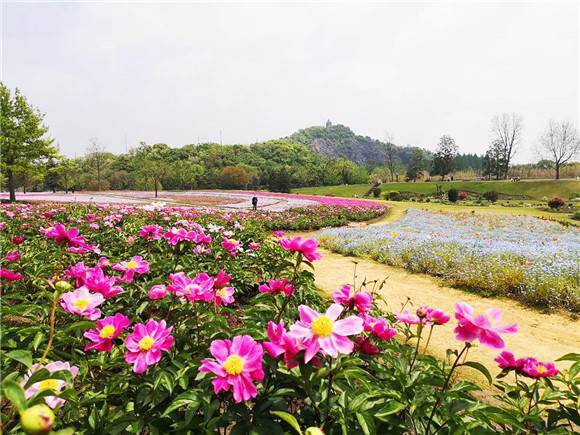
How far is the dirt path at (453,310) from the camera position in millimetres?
3934

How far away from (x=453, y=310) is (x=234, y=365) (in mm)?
5107

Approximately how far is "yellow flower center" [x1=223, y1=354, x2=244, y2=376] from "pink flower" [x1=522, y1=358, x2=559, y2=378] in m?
1.38

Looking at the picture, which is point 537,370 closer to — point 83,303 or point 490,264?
point 83,303

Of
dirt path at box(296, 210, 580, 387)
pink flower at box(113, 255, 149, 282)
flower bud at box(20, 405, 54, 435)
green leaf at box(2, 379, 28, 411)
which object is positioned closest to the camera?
flower bud at box(20, 405, 54, 435)

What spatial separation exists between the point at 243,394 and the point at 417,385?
960 millimetres

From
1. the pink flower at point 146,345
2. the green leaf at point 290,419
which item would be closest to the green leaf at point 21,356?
the pink flower at point 146,345

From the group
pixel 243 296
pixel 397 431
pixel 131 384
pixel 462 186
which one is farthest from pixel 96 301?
pixel 462 186

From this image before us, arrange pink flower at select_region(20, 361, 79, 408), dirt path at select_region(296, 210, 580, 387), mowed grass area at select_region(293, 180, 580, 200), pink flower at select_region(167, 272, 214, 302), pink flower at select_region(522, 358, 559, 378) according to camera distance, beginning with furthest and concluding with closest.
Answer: mowed grass area at select_region(293, 180, 580, 200) < dirt path at select_region(296, 210, 580, 387) < pink flower at select_region(167, 272, 214, 302) < pink flower at select_region(522, 358, 559, 378) < pink flower at select_region(20, 361, 79, 408)

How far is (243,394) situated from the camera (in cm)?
113

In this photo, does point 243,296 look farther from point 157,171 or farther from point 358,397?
point 157,171

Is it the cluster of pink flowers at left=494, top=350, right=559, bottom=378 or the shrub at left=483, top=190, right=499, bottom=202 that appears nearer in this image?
the cluster of pink flowers at left=494, top=350, right=559, bottom=378

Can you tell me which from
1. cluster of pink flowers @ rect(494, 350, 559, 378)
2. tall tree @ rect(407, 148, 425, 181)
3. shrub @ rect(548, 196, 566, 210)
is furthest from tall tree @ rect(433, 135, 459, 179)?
cluster of pink flowers @ rect(494, 350, 559, 378)

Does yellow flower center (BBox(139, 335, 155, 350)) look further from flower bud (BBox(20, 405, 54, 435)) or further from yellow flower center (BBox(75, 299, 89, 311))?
flower bud (BBox(20, 405, 54, 435))

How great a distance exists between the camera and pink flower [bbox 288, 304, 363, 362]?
1.14 meters
